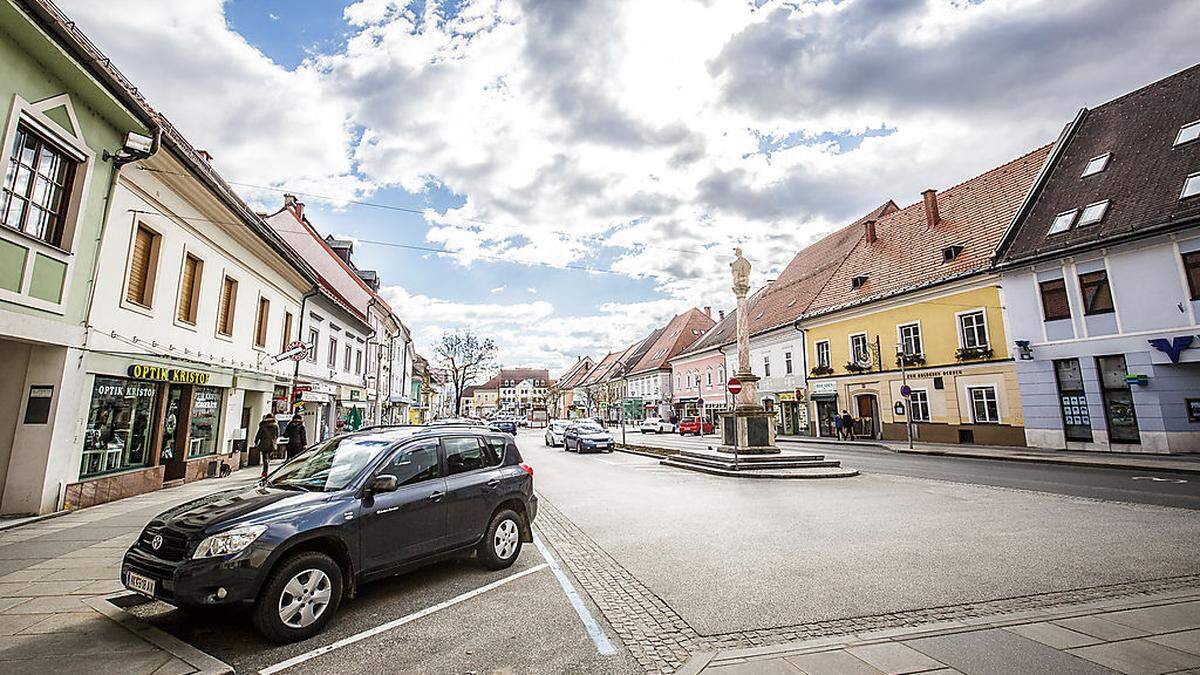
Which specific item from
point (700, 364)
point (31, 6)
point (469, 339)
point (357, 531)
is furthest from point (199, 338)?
point (469, 339)

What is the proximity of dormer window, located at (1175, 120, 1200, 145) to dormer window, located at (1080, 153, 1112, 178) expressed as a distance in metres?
2.00

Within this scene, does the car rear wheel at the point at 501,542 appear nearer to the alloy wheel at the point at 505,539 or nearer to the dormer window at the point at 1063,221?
the alloy wheel at the point at 505,539

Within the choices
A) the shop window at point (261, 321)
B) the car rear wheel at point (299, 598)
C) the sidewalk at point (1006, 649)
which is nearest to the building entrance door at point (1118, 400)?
the sidewalk at point (1006, 649)

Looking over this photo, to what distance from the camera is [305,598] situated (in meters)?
4.45

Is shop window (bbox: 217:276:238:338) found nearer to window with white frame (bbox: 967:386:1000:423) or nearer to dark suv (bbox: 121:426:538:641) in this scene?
dark suv (bbox: 121:426:538:641)

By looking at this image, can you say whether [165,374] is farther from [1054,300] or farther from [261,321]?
[1054,300]

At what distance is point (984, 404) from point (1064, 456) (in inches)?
230

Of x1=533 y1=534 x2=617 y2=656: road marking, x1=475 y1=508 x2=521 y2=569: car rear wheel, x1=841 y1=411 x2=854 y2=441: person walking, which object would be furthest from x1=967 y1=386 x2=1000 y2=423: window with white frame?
x1=475 y1=508 x2=521 y2=569: car rear wheel

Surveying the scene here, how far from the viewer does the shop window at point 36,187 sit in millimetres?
7730

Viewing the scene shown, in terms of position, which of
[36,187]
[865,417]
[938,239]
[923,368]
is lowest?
[865,417]

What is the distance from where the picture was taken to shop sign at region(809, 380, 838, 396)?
32.2 metres

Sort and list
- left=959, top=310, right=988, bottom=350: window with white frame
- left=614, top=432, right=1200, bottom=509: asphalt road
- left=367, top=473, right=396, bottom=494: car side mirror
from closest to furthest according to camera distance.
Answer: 1. left=367, top=473, right=396, bottom=494: car side mirror
2. left=614, top=432, right=1200, bottom=509: asphalt road
3. left=959, top=310, right=988, bottom=350: window with white frame

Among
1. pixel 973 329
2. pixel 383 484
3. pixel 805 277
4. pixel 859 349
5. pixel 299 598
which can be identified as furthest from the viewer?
pixel 805 277

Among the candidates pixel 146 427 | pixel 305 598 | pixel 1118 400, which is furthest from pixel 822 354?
pixel 305 598
